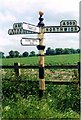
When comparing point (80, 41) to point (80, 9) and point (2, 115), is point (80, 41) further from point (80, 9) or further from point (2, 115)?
point (2, 115)

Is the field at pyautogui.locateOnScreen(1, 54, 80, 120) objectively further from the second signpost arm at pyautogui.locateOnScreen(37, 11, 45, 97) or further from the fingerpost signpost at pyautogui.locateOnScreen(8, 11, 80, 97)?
the fingerpost signpost at pyautogui.locateOnScreen(8, 11, 80, 97)

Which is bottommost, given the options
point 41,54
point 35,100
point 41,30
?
point 35,100

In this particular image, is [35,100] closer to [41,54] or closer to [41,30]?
[41,54]

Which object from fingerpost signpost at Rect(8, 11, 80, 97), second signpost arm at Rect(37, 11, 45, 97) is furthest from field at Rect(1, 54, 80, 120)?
fingerpost signpost at Rect(8, 11, 80, 97)

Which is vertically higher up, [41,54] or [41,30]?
[41,30]

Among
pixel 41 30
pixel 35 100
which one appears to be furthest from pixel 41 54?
pixel 35 100

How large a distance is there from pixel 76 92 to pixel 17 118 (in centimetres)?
222

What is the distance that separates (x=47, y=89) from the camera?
38.0 feet

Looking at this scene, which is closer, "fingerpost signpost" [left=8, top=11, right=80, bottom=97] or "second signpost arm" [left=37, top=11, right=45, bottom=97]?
"fingerpost signpost" [left=8, top=11, right=80, bottom=97]

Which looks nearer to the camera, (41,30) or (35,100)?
(35,100)

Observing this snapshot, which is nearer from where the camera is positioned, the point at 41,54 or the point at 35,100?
the point at 35,100

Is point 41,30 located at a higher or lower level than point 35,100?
higher

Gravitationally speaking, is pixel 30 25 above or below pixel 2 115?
above

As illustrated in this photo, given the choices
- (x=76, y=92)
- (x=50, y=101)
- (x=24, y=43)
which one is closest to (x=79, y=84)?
(x=76, y=92)
